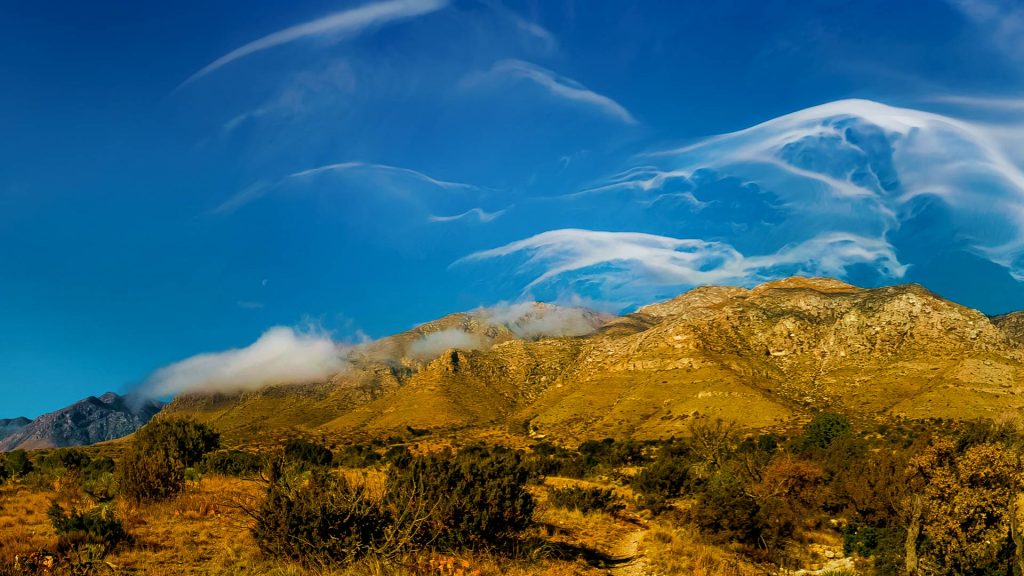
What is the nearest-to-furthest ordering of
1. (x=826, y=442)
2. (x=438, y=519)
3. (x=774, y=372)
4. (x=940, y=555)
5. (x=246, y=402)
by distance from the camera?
1. (x=438, y=519)
2. (x=940, y=555)
3. (x=826, y=442)
4. (x=774, y=372)
5. (x=246, y=402)

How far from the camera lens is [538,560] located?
1237 centimetres

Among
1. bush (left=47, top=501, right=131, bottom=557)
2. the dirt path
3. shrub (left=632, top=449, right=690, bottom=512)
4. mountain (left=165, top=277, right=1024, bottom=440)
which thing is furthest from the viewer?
mountain (left=165, top=277, right=1024, bottom=440)

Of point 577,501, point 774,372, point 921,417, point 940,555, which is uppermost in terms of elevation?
point 774,372

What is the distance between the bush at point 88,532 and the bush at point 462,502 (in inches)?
240

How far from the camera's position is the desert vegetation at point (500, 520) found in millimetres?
10625

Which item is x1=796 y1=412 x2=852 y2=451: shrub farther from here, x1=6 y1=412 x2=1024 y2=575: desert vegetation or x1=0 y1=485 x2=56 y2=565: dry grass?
x1=0 y1=485 x2=56 y2=565: dry grass

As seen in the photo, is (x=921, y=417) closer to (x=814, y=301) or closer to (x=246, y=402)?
(x=814, y=301)

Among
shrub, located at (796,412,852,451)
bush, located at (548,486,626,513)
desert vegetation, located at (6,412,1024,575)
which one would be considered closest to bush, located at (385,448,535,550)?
desert vegetation, located at (6,412,1024,575)

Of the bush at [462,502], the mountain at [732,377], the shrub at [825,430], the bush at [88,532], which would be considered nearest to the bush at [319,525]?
the bush at [462,502]

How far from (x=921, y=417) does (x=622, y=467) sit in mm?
47863

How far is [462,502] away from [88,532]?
8518 mm

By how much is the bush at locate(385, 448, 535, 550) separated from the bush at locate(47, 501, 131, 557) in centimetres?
610

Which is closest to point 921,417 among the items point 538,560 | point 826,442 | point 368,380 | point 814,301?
point 826,442

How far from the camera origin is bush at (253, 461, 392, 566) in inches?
406
